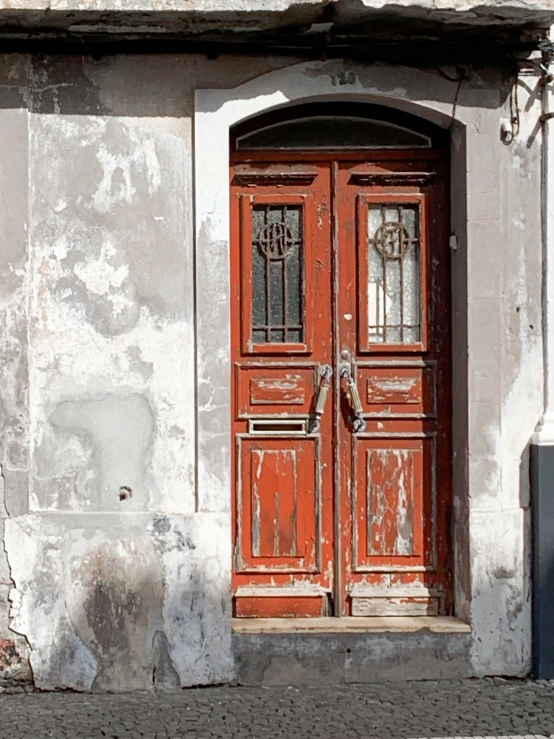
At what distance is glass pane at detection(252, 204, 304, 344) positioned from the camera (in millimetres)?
6301

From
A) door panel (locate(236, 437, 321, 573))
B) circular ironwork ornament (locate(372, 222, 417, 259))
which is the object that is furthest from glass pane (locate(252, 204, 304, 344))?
door panel (locate(236, 437, 321, 573))

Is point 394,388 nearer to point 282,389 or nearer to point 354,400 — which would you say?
point 354,400

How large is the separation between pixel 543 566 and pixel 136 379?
2.38 metres

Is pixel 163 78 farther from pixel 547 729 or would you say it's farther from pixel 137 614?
pixel 547 729

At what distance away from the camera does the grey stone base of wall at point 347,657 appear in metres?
5.98

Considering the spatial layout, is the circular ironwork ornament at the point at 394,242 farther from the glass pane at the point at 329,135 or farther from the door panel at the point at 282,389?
the glass pane at the point at 329,135

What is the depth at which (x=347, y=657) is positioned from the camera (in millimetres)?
6020

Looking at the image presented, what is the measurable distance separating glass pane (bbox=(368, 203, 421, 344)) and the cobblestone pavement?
1.91m

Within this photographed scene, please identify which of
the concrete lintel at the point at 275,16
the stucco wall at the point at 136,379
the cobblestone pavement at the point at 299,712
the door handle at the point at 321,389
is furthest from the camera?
the door handle at the point at 321,389

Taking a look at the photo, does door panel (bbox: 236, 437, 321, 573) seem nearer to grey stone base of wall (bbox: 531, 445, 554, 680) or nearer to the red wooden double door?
the red wooden double door

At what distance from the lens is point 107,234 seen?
19.7 ft

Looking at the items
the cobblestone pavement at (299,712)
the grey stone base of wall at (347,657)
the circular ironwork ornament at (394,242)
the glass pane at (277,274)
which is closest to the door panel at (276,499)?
the grey stone base of wall at (347,657)

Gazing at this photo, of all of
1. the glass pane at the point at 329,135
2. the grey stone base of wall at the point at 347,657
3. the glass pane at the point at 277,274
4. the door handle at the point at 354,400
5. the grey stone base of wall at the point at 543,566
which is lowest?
the grey stone base of wall at the point at 347,657

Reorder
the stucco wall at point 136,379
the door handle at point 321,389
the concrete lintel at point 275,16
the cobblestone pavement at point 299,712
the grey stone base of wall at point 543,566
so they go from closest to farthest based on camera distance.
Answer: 1. the cobblestone pavement at point 299,712
2. the concrete lintel at point 275,16
3. the stucco wall at point 136,379
4. the grey stone base of wall at point 543,566
5. the door handle at point 321,389
